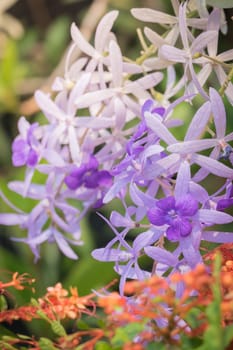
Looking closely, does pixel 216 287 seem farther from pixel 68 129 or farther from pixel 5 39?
pixel 5 39

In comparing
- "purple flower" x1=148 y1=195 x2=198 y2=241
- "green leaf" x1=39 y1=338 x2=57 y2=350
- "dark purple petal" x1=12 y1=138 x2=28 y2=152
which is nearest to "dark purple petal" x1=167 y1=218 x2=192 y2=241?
"purple flower" x1=148 y1=195 x2=198 y2=241

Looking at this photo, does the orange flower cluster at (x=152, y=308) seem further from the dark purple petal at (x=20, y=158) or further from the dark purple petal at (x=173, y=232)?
the dark purple petal at (x=20, y=158)

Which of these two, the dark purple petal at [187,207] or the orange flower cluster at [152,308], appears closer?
the orange flower cluster at [152,308]

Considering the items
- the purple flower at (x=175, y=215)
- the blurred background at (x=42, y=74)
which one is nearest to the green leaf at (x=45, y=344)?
the purple flower at (x=175, y=215)

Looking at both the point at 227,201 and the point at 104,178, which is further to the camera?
the point at 104,178

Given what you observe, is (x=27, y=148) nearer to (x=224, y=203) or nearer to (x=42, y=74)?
(x=224, y=203)

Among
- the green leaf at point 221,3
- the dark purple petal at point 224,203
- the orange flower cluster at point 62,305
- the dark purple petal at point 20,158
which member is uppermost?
the green leaf at point 221,3

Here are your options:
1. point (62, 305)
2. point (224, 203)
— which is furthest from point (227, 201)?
point (62, 305)
